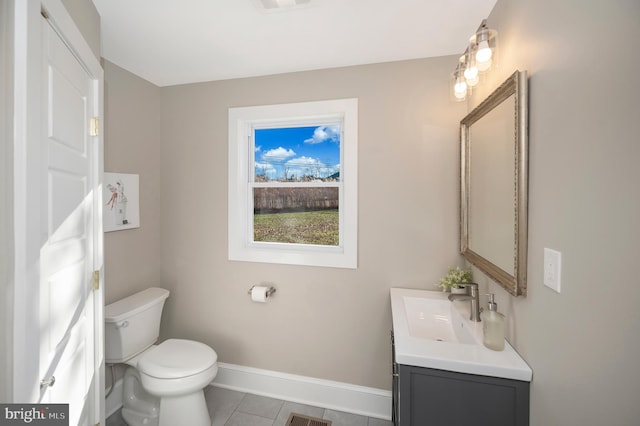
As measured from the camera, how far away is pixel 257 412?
1972 mm

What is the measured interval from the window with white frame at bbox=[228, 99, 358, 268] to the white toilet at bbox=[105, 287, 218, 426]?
693 millimetres

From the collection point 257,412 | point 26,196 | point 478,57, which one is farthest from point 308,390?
point 478,57

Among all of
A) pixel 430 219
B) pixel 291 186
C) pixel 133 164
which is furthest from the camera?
pixel 291 186

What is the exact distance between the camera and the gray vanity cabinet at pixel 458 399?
105cm

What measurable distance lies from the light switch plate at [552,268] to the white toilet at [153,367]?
5.89 ft

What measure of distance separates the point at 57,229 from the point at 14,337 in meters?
0.39

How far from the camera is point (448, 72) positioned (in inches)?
72.4

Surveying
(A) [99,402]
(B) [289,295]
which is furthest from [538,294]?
(A) [99,402]

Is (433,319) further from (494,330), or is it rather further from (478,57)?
(478,57)

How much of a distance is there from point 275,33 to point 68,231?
144 centimetres

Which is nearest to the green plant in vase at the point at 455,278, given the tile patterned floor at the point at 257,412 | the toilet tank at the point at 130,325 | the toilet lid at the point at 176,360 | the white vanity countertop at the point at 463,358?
the white vanity countertop at the point at 463,358

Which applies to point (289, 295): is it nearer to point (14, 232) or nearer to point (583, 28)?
point (14, 232)

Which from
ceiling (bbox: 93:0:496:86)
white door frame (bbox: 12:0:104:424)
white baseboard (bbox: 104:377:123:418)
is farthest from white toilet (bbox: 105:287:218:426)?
ceiling (bbox: 93:0:496:86)

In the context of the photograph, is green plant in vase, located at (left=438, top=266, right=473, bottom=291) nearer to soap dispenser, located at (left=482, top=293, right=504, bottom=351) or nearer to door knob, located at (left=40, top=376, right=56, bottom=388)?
soap dispenser, located at (left=482, top=293, right=504, bottom=351)
